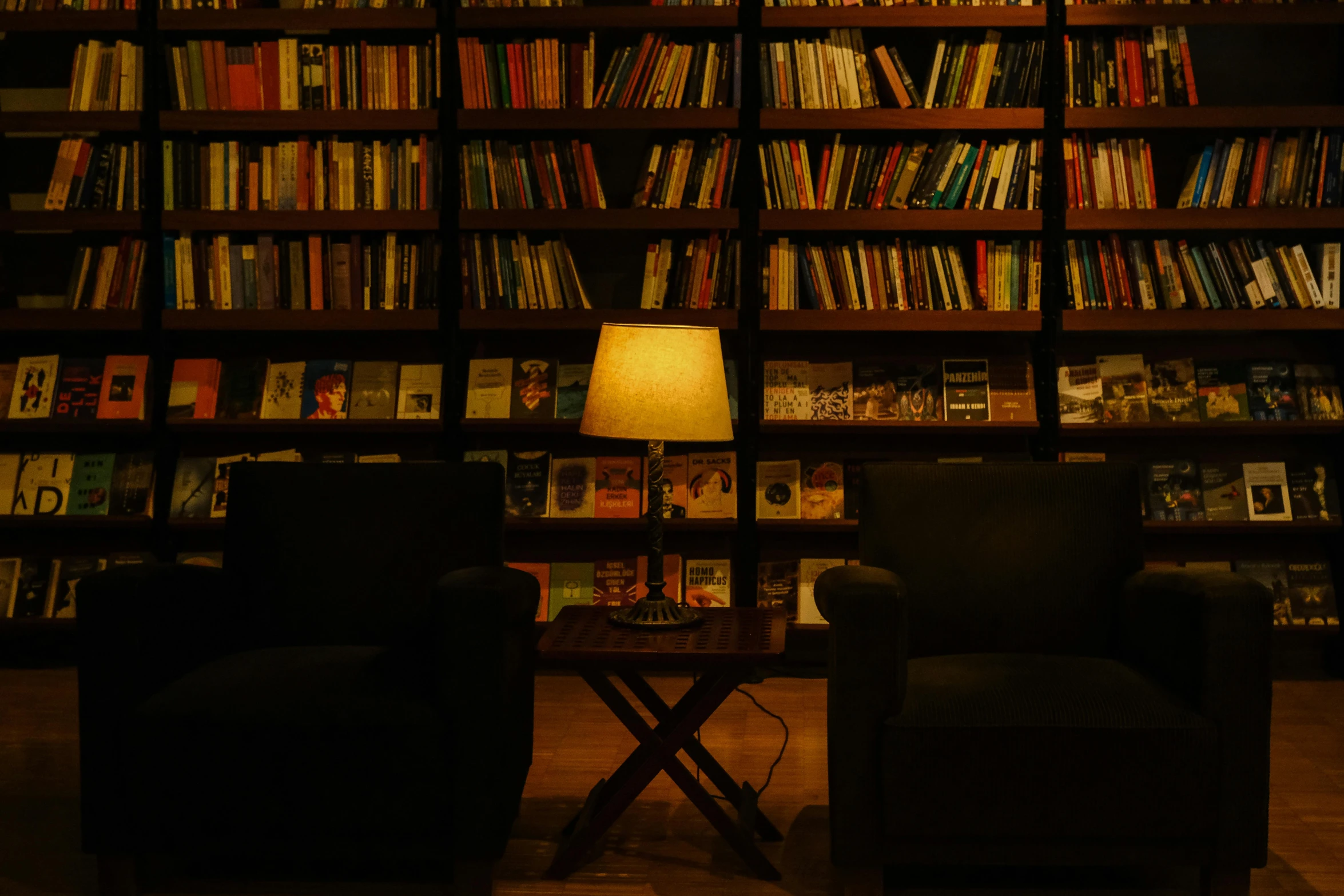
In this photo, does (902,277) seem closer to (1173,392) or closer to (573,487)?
(1173,392)

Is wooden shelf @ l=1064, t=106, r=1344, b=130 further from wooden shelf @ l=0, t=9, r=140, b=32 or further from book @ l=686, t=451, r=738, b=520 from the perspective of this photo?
wooden shelf @ l=0, t=9, r=140, b=32

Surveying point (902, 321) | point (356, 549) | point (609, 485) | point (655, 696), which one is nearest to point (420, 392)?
point (609, 485)

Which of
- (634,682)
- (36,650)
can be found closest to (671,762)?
(634,682)

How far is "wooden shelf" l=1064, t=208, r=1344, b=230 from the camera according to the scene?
3.71m

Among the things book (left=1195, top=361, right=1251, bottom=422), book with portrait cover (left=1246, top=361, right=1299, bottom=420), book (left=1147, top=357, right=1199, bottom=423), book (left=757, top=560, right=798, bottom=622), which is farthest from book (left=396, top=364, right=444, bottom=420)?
book with portrait cover (left=1246, top=361, right=1299, bottom=420)

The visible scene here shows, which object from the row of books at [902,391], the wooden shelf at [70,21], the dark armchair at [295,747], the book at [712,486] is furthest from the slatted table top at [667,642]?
the wooden shelf at [70,21]

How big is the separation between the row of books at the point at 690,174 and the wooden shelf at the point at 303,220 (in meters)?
0.68

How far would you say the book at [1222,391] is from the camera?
389cm

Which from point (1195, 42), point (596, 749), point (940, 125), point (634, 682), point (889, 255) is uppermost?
point (1195, 42)

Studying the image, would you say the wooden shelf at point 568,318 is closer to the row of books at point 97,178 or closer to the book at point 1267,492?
the row of books at point 97,178

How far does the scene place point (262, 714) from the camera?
2.18 m

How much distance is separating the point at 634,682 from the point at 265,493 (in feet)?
2.98

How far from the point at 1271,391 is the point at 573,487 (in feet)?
7.42

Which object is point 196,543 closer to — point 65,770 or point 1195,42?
point 65,770
